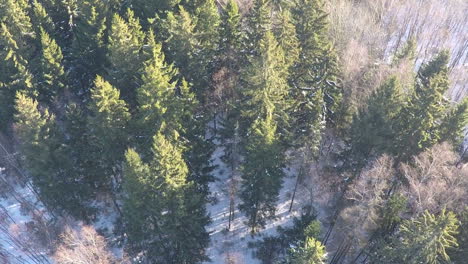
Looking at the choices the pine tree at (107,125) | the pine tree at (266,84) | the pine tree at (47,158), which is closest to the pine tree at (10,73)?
the pine tree at (47,158)

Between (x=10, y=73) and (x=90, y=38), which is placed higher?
(x=90, y=38)

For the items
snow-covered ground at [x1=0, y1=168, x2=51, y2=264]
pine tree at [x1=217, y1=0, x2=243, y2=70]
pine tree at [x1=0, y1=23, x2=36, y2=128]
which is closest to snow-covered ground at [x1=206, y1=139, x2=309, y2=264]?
pine tree at [x1=217, y1=0, x2=243, y2=70]

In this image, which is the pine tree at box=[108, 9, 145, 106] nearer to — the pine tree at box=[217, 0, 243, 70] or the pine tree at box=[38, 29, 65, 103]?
the pine tree at box=[38, 29, 65, 103]

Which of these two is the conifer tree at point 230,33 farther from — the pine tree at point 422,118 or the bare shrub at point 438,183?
the bare shrub at point 438,183

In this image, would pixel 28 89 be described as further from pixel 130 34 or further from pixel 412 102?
pixel 412 102

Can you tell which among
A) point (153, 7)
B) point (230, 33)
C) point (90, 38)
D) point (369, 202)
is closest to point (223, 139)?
point (230, 33)

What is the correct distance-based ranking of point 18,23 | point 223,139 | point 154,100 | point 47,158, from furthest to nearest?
1. point 18,23
2. point 223,139
3. point 47,158
4. point 154,100

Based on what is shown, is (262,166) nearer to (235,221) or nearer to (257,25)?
(235,221)
